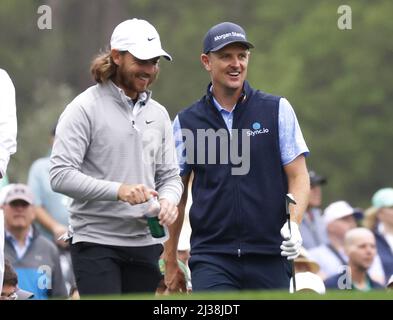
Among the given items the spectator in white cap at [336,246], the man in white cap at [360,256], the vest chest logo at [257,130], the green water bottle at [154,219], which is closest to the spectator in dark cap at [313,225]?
the spectator in white cap at [336,246]

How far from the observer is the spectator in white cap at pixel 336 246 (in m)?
15.8

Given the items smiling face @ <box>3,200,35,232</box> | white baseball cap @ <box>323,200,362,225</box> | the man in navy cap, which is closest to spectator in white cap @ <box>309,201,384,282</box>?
white baseball cap @ <box>323,200,362,225</box>

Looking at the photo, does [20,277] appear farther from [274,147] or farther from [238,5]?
[238,5]

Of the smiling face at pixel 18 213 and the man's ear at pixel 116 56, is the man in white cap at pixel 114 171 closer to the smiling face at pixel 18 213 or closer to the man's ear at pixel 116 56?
the man's ear at pixel 116 56

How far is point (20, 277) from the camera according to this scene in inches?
557

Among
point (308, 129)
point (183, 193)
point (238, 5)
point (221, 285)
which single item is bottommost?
point (221, 285)

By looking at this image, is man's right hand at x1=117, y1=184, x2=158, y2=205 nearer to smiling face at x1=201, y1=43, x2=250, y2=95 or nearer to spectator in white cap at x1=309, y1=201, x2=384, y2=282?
smiling face at x1=201, y1=43, x2=250, y2=95

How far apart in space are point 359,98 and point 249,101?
26.0 metres

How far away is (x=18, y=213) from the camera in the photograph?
49.8ft

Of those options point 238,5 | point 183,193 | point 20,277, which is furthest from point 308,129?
point 183,193

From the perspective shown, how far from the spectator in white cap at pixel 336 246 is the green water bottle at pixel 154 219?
5.70 m

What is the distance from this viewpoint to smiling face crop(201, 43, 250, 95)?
10.6m

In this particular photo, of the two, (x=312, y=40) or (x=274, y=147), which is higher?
(x=312, y=40)

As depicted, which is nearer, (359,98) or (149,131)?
(149,131)
